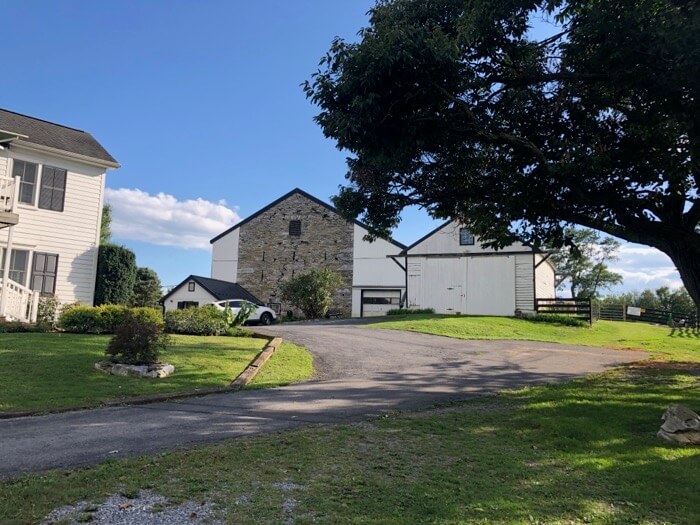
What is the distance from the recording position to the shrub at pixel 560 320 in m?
26.3

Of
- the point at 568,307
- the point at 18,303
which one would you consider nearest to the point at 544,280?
the point at 568,307

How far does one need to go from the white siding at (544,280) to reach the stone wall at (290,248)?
460 inches

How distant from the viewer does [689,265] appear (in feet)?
25.8

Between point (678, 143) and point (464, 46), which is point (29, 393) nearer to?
point (464, 46)

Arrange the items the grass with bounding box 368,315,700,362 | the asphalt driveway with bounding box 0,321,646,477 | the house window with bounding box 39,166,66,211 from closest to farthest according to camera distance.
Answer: the asphalt driveway with bounding box 0,321,646,477 < the house window with bounding box 39,166,66,211 < the grass with bounding box 368,315,700,362

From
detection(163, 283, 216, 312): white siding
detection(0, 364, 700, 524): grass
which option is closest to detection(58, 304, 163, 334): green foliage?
detection(0, 364, 700, 524): grass

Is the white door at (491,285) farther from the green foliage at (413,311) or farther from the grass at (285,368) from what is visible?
the grass at (285,368)

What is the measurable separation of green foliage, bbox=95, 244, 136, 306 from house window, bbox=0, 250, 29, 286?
284 centimetres

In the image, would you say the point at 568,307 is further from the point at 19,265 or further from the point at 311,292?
the point at 19,265

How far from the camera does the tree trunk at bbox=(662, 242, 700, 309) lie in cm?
780

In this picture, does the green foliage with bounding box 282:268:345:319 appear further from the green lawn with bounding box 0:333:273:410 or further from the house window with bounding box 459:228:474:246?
the green lawn with bounding box 0:333:273:410

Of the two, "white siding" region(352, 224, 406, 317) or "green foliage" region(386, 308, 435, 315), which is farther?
"white siding" region(352, 224, 406, 317)

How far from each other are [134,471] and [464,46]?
7.11 metres

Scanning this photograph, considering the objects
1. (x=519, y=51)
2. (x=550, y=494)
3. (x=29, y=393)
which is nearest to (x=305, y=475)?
(x=550, y=494)
